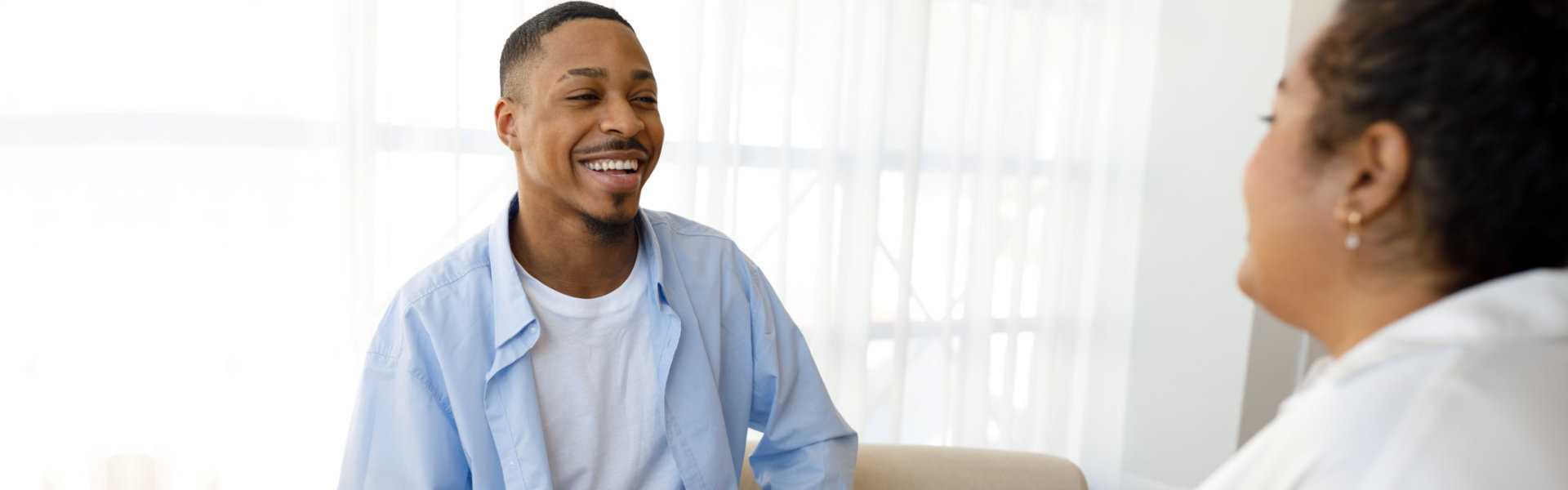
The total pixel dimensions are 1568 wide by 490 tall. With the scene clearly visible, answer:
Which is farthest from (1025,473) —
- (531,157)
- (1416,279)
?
(1416,279)

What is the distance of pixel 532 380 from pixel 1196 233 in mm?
2396

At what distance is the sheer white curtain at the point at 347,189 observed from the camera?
66.2 inches

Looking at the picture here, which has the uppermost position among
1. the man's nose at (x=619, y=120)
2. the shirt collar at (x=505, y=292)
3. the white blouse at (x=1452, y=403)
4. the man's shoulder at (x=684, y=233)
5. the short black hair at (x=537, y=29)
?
the short black hair at (x=537, y=29)

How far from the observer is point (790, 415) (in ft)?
5.28

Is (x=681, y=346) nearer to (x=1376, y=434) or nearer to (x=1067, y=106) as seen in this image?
(x=1376, y=434)

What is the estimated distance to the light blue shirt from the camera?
1.33m

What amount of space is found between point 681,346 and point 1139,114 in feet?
7.25

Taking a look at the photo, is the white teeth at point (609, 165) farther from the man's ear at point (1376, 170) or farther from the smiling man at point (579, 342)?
the man's ear at point (1376, 170)

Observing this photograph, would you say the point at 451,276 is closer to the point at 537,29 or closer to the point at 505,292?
the point at 505,292

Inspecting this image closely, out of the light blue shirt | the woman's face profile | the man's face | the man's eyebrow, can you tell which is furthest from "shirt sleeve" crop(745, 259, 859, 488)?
the woman's face profile

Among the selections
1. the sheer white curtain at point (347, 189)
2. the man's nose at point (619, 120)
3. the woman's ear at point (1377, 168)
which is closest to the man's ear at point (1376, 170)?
the woman's ear at point (1377, 168)

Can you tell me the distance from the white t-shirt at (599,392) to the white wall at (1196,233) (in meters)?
2.18

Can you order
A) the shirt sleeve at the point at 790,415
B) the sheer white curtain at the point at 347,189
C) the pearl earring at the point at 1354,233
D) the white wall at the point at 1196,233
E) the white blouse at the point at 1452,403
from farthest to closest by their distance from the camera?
the white wall at the point at 1196,233, the sheer white curtain at the point at 347,189, the shirt sleeve at the point at 790,415, the pearl earring at the point at 1354,233, the white blouse at the point at 1452,403

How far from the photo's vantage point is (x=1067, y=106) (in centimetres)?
304
